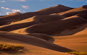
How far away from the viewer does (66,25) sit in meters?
24.8

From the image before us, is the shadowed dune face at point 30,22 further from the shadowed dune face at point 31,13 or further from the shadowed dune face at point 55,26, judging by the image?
the shadowed dune face at point 31,13

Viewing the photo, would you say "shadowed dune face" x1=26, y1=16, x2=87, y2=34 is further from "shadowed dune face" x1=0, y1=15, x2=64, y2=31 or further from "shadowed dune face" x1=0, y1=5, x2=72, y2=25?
"shadowed dune face" x1=0, y1=5, x2=72, y2=25

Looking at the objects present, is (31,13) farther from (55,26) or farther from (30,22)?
(55,26)

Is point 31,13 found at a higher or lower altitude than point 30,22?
higher

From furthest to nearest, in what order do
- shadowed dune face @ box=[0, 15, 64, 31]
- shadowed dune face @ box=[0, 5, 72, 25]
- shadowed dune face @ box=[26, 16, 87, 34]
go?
shadowed dune face @ box=[0, 5, 72, 25] → shadowed dune face @ box=[0, 15, 64, 31] → shadowed dune face @ box=[26, 16, 87, 34]

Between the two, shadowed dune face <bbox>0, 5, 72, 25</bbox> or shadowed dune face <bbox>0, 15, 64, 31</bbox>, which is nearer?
shadowed dune face <bbox>0, 15, 64, 31</bbox>

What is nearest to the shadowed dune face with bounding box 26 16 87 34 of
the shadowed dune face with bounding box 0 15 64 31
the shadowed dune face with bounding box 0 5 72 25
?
the shadowed dune face with bounding box 0 15 64 31

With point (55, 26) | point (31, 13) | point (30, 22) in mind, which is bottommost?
point (55, 26)

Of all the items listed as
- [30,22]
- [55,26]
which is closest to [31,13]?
[30,22]

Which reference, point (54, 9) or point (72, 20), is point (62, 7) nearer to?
point (54, 9)

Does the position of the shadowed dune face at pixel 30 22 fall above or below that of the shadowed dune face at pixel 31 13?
below

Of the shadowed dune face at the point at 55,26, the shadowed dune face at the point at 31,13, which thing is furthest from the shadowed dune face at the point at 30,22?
the shadowed dune face at the point at 31,13

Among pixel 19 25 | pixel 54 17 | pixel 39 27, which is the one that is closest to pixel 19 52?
pixel 39 27

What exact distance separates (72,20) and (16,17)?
21.8m
